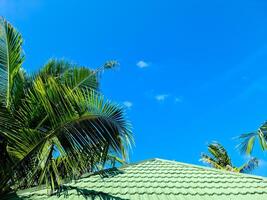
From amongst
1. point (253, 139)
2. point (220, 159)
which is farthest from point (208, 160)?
point (253, 139)

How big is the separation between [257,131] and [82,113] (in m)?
4.64

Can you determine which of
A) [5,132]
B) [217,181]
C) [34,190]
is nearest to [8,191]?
[34,190]

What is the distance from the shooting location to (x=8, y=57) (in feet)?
23.2

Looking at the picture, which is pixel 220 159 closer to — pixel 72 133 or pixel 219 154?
pixel 219 154

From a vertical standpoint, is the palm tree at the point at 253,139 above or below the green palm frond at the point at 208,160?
below

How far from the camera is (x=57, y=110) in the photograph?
6188 millimetres

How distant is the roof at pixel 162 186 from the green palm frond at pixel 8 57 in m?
2.00

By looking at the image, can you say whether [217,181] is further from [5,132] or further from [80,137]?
[5,132]

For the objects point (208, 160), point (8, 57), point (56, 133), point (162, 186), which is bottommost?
point (56, 133)

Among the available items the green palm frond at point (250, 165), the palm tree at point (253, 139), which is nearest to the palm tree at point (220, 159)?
the green palm frond at point (250, 165)

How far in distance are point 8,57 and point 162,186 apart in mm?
3831

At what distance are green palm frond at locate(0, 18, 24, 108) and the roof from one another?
2.00 m

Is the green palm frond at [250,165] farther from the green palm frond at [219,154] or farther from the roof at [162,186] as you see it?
the roof at [162,186]

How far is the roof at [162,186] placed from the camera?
7162 mm
